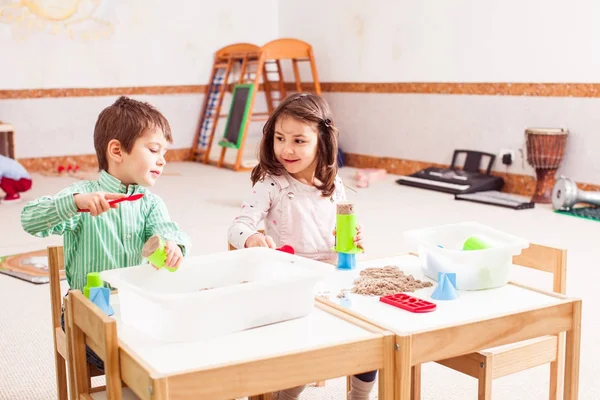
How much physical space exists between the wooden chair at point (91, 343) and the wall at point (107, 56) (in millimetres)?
6031

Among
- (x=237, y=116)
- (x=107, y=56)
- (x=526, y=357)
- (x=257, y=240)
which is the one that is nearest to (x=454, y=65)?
(x=237, y=116)

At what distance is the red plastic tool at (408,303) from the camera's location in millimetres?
1439

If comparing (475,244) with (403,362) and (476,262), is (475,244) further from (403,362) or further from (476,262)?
(403,362)

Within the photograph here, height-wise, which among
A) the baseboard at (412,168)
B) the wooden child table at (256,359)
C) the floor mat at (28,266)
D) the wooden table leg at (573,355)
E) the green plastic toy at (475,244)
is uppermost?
the green plastic toy at (475,244)

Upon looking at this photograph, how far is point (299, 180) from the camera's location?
88.6 inches

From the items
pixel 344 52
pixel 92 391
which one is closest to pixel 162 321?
pixel 92 391

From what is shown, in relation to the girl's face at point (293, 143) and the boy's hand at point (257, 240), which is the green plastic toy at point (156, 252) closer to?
the boy's hand at point (257, 240)

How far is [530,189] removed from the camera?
5633 mm

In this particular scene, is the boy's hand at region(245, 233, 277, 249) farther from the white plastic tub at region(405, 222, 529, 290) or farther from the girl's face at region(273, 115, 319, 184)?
the white plastic tub at region(405, 222, 529, 290)

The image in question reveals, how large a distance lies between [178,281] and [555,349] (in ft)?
2.89

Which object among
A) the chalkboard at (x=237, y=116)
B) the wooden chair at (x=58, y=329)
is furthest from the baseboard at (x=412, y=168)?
the wooden chair at (x=58, y=329)

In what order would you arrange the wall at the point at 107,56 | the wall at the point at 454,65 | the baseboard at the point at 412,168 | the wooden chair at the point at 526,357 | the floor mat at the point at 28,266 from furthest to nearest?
the wall at the point at 107,56 → the baseboard at the point at 412,168 → the wall at the point at 454,65 → the floor mat at the point at 28,266 → the wooden chair at the point at 526,357

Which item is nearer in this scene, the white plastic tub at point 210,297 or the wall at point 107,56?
the white plastic tub at point 210,297

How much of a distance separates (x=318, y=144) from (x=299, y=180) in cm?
12
